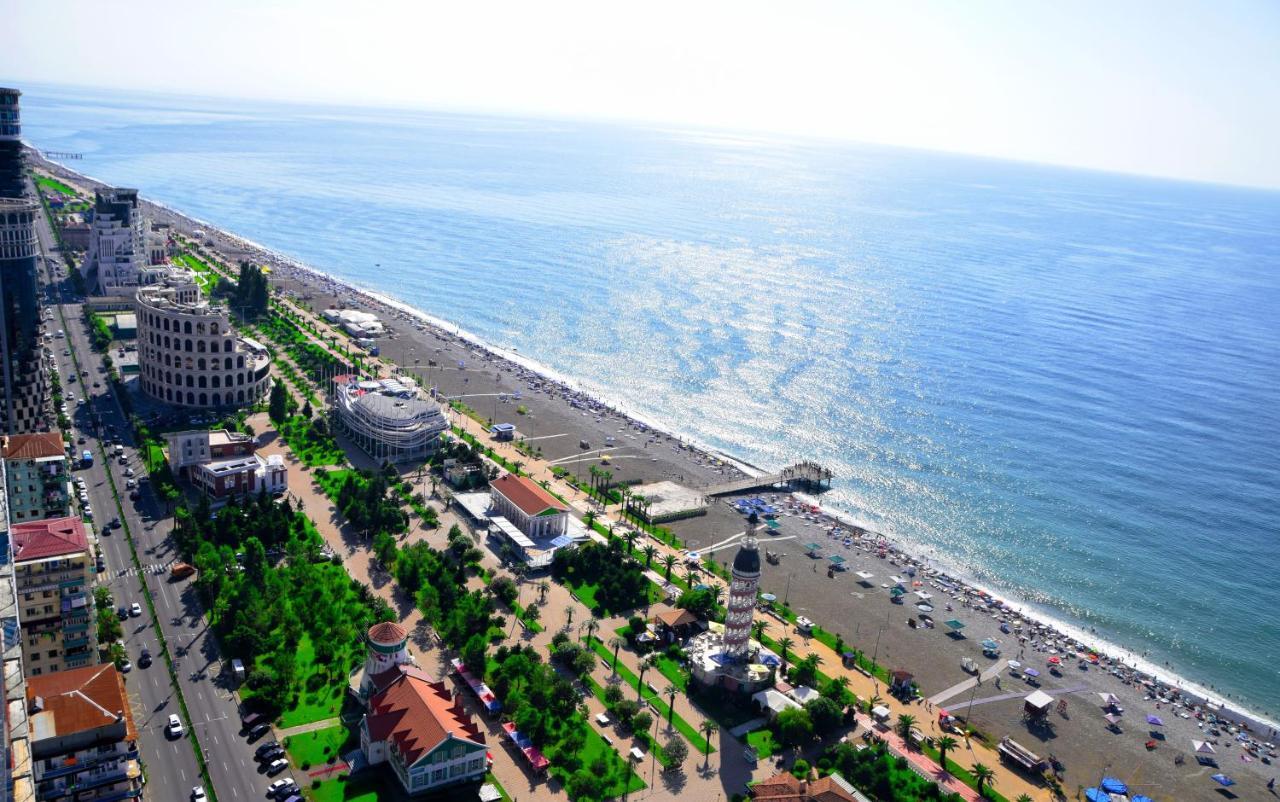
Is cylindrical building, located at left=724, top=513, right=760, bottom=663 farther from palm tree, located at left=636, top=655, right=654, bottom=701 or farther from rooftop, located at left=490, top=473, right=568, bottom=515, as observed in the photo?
rooftop, located at left=490, top=473, right=568, bottom=515

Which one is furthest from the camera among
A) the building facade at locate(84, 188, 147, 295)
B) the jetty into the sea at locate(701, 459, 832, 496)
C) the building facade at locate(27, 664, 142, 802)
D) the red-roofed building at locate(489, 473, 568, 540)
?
the building facade at locate(84, 188, 147, 295)

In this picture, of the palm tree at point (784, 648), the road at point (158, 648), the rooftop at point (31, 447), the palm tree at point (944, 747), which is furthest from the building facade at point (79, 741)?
the palm tree at point (944, 747)

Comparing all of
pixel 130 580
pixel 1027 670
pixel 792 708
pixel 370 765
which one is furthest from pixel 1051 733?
pixel 130 580

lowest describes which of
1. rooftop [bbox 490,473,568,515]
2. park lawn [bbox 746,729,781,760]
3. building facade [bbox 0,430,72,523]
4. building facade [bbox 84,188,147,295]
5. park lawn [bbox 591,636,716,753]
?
park lawn [bbox 746,729,781,760]

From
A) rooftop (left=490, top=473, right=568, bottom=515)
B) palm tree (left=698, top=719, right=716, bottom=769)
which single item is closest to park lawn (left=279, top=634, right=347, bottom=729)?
palm tree (left=698, top=719, right=716, bottom=769)

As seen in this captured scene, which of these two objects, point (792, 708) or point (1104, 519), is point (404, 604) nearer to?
point (792, 708)

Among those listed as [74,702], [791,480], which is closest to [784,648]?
[791,480]
